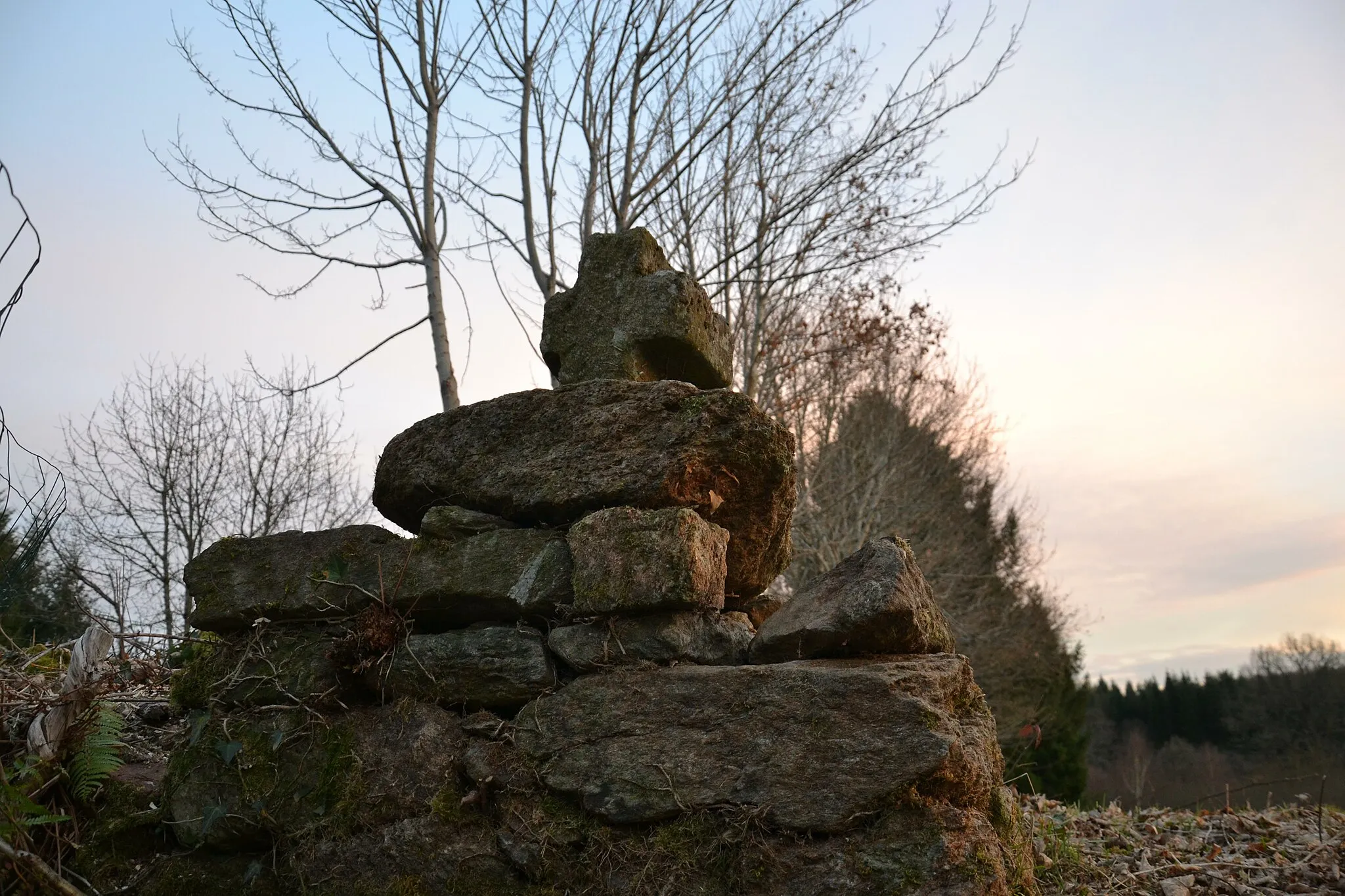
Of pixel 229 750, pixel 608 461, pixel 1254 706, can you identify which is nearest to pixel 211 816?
pixel 229 750

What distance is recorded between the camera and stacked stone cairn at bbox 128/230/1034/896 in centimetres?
244

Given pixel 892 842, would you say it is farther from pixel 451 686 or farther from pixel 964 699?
pixel 451 686

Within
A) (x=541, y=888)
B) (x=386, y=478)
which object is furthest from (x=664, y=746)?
(x=386, y=478)

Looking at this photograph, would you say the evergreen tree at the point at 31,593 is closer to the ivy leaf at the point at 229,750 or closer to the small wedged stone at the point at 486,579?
the ivy leaf at the point at 229,750

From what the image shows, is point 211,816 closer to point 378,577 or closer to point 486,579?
point 378,577

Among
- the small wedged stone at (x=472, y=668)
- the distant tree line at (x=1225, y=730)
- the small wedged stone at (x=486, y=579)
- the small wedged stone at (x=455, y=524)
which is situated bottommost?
the distant tree line at (x=1225, y=730)

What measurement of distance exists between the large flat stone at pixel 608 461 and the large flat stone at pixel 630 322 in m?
0.45

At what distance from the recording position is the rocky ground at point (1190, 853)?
3.49 m

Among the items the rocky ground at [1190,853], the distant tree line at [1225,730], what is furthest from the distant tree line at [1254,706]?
the rocky ground at [1190,853]

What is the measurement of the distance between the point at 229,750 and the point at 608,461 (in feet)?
→ 5.30

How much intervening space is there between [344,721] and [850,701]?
1.72 m

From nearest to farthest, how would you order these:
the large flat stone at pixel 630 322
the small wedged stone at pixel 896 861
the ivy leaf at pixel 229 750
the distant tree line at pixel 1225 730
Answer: the small wedged stone at pixel 896 861
the ivy leaf at pixel 229 750
the large flat stone at pixel 630 322
the distant tree line at pixel 1225 730

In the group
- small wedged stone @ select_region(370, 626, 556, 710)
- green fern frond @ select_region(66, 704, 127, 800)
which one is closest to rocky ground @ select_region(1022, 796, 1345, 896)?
small wedged stone @ select_region(370, 626, 556, 710)

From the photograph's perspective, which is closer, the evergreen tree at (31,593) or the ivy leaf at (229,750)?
the ivy leaf at (229,750)
